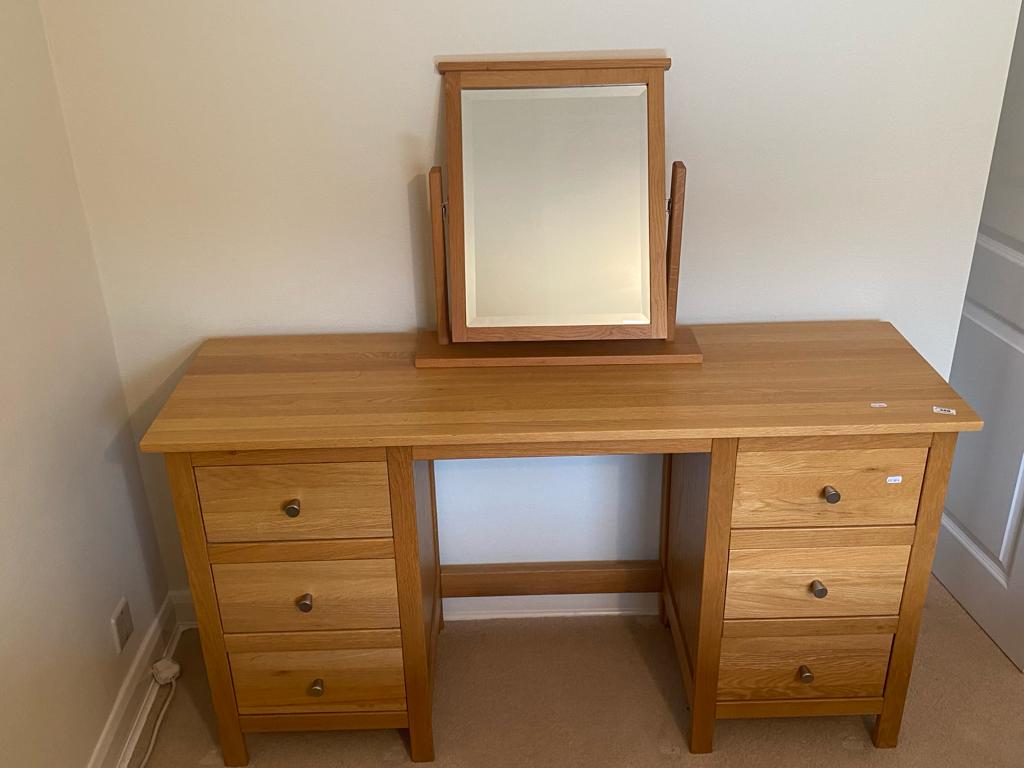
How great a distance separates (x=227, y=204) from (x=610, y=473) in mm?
1006

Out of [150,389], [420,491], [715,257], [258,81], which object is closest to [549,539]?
[420,491]

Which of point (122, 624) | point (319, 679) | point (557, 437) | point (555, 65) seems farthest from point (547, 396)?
point (122, 624)

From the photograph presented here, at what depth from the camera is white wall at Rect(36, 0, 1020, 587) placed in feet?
5.50

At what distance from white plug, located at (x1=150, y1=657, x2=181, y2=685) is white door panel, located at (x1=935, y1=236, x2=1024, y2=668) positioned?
6.10 feet

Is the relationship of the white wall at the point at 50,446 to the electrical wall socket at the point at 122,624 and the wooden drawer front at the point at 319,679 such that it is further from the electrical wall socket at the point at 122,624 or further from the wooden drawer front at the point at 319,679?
the wooden drawer front at the point at 319,679

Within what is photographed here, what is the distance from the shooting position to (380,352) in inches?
71.1

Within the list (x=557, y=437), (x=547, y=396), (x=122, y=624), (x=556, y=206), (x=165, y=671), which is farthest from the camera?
(x=165, y=671)

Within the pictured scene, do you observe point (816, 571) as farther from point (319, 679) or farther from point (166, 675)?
point (166, 675)

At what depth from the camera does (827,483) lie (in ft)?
5.15

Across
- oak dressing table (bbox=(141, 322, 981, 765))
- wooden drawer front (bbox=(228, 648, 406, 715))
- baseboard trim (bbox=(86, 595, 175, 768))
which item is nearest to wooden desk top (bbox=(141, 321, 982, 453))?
oak dressing table (bbox=(141, 322, 981, 765))

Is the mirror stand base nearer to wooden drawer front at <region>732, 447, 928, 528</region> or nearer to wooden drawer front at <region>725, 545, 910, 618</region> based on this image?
wooden drawer front at <region>732, 447, 928, 528</region>

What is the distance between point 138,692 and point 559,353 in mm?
1166

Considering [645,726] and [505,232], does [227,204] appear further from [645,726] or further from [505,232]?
[645,726]

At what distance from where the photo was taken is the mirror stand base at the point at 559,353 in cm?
172
